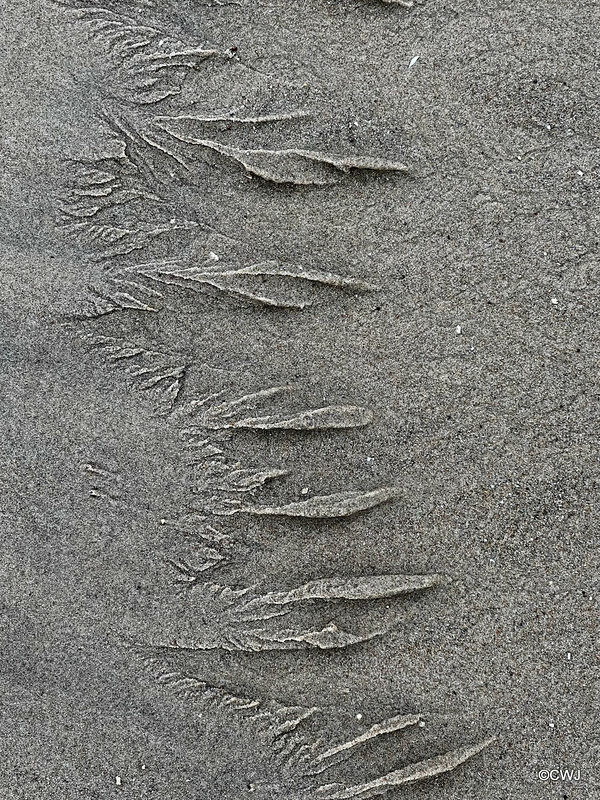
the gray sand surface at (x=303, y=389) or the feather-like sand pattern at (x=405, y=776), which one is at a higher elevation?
the gray sand surface at (x=303, y=389)

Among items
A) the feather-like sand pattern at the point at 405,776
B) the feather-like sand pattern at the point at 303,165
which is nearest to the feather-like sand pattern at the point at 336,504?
the feather-like sand pattern at the point at 405,776

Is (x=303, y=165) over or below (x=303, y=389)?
over

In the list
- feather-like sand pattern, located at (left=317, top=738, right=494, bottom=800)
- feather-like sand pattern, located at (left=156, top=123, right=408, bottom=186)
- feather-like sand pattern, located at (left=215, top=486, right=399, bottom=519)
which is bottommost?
feather-like sand pattern, located at (left=317, top=738, right=494, bottom=800)

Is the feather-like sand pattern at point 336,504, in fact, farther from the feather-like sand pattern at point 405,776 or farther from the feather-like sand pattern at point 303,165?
the feather-like sand pattern at point 303,165

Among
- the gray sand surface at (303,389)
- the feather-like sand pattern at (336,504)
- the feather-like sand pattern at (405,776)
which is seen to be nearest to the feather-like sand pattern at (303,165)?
the gray sand surface at (303,389)

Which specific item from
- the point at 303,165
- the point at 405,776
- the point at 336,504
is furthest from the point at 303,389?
the point at 405,776

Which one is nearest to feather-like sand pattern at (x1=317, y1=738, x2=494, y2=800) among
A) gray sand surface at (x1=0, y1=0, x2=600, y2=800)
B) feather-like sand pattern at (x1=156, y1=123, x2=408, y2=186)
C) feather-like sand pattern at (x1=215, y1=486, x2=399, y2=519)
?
gray sand surface at (x1=0, y1=0, x2=600, y2=800)

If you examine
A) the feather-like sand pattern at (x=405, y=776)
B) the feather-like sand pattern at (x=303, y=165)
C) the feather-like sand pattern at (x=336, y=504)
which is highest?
the feather-like sand pattern at (x=303, y=165)

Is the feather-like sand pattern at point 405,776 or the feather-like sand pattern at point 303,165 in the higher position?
the feather-like sand pattern at point 303,165

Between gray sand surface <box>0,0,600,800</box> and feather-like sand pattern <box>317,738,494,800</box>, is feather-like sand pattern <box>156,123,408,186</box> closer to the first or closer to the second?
gray sand surface <box>0,0,600,800</box>

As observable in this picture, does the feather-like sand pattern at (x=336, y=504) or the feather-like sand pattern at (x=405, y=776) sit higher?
the feather-like sand pattern at (x=336, y=504)

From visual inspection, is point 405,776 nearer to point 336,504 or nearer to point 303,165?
point 336,504
